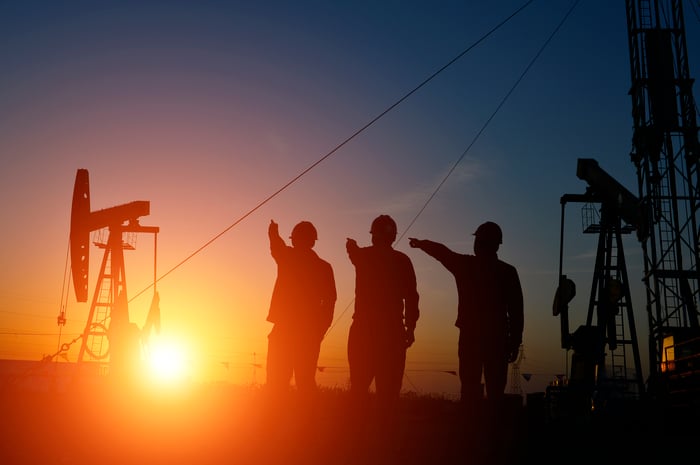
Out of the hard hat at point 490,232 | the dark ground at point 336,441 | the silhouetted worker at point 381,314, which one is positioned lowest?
the dark ground at point 336,441

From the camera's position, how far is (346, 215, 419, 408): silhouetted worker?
259 inches

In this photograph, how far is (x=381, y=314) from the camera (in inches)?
260

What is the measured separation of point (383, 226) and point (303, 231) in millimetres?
1099

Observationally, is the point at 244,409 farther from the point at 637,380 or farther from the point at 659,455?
the point at 637,380

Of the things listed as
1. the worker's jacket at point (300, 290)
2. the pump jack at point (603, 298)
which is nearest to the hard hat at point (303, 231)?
the worker's jacket at point (300, 290)

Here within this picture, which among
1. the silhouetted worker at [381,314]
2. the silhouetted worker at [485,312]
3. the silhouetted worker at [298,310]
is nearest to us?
the silhouetted worker at [381,314]

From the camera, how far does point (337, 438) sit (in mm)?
6746

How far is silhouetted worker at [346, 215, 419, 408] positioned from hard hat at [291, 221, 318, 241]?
77cm

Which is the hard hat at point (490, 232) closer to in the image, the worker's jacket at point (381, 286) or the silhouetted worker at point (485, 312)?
the silhouetted worker at point (485, 312)

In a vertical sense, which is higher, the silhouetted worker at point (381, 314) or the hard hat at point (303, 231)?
the hard hat at point (303, 231)

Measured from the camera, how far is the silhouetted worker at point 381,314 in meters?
6.57

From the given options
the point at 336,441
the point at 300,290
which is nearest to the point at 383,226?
the point at 300,290

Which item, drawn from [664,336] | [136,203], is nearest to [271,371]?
[664,336]

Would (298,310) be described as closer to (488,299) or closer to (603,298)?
(488,299)
